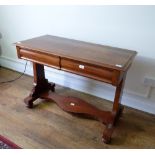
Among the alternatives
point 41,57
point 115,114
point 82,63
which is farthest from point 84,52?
point 115,114

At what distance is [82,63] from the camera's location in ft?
4.30

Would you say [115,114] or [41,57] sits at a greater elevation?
[41,57]

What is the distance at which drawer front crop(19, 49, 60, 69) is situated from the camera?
1429 millimetres

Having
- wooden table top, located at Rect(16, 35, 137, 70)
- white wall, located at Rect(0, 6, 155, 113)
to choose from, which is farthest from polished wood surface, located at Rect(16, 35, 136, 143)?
white wall, located at Rect(0, 6, 155, 113)

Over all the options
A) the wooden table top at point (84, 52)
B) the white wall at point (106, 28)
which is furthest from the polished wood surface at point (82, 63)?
the white wall at point (106, 28)

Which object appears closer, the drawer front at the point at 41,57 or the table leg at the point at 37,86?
the drawer front at the point at 41,57

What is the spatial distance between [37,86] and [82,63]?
0.77m

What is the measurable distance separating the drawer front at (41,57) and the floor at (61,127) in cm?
56

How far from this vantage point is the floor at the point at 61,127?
1.45m

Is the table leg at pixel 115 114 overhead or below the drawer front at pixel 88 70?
below

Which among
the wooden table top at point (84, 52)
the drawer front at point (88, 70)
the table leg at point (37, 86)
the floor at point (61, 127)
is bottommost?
the floor at point (61, 127)

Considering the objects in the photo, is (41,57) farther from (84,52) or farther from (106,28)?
(106,28)

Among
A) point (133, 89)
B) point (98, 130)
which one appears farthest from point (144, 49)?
point (98, 130)

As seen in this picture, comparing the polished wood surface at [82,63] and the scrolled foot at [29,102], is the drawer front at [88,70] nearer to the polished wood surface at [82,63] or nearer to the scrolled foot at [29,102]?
the polished wood surface at [82,63]
